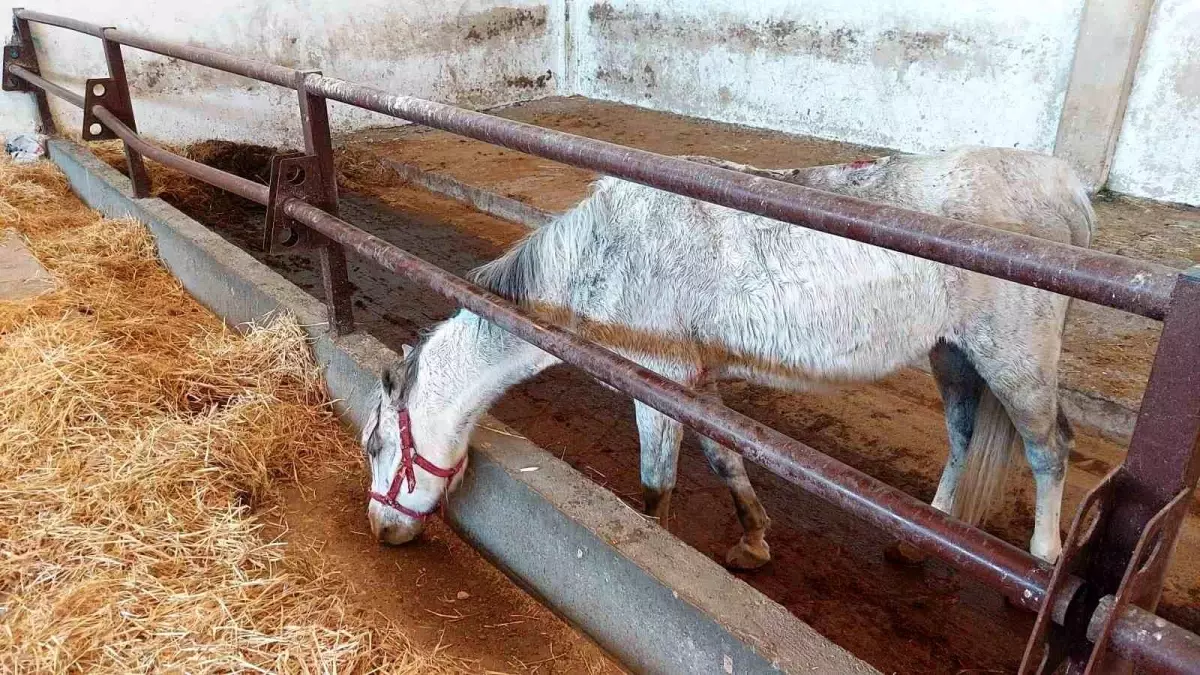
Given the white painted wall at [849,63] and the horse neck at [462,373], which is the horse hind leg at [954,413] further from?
the white painted wall at [849,63]

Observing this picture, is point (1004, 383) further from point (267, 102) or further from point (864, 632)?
point (267, 102)

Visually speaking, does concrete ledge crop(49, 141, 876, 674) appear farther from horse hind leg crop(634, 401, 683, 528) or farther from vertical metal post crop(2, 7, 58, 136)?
vertical metal post crop(2, 7, 58, 136)

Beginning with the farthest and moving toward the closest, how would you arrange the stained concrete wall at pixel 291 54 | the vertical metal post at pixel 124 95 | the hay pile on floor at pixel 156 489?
1. the stained concrete wall at pixel 291 54
2. the vertical metal post at pixel 124 95
3. the hay pile on floor at pixel 156 489

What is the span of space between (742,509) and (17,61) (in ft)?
22.0

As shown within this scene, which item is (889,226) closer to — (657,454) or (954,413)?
(657,454)

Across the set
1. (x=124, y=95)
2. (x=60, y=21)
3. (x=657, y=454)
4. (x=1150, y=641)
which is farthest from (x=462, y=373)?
(x=60, y=21)

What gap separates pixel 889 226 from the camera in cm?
121

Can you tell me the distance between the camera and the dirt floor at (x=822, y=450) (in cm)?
244

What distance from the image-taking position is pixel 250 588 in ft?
6.51

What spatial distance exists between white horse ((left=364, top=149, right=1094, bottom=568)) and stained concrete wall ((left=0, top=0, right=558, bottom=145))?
19.8 ft

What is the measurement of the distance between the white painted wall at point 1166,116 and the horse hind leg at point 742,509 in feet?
15.2

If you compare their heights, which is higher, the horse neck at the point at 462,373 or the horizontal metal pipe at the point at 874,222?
the horizontal metal pipe at the point at 874,222

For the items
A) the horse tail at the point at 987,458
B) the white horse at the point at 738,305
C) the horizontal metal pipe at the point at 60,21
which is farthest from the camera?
the horizontal metal pipe at the point at 60,21

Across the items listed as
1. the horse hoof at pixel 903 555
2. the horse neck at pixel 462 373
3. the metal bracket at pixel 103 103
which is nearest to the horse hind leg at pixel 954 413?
the horse hoof at pixel 903 555
